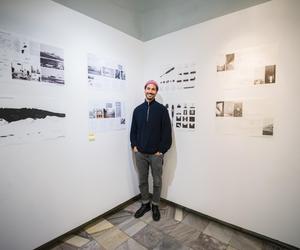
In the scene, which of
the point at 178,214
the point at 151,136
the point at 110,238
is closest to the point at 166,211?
the point at 178,214

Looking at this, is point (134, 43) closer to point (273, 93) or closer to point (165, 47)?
point (165, 47)

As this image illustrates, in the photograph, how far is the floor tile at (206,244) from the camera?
166cm

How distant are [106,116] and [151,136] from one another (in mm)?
612

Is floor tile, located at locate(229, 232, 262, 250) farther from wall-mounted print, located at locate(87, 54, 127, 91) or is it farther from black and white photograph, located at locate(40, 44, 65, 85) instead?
black and white photograph, located at locate(40, 44, 65, 85)

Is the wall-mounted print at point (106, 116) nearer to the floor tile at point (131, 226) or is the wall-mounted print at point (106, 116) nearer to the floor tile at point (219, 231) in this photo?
the floor tile at point (131, 226)

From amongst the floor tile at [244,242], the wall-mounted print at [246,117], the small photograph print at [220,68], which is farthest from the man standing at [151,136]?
the floor tile at [244,242]

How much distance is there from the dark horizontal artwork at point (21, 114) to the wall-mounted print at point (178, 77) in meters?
1.43

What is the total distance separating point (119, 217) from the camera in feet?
7.09

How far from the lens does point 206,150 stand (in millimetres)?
2025

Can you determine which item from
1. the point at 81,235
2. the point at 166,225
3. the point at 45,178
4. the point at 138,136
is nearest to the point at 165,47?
the point at 138,136

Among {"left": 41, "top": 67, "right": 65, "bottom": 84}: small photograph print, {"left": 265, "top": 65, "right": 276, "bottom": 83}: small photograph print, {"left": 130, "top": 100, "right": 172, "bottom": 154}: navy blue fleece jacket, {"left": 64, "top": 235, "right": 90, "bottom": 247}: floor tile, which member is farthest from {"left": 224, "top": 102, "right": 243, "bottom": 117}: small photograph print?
{"left": 64, "top": 235, "right": 90, "bottom": 247}: floor tile

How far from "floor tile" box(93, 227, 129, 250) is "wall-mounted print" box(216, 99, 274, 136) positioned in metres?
1.58

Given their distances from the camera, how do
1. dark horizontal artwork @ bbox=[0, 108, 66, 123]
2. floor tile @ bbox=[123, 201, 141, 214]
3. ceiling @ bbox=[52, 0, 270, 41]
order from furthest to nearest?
floor tile @ bbox=[123, 201, 141, 214] < ceiling @ bbox=[52, 0, 270, 41] < dark horizontal artwork @ bbox=[0, 108, 66, 123]

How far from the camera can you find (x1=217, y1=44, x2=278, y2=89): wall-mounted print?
1.59m
